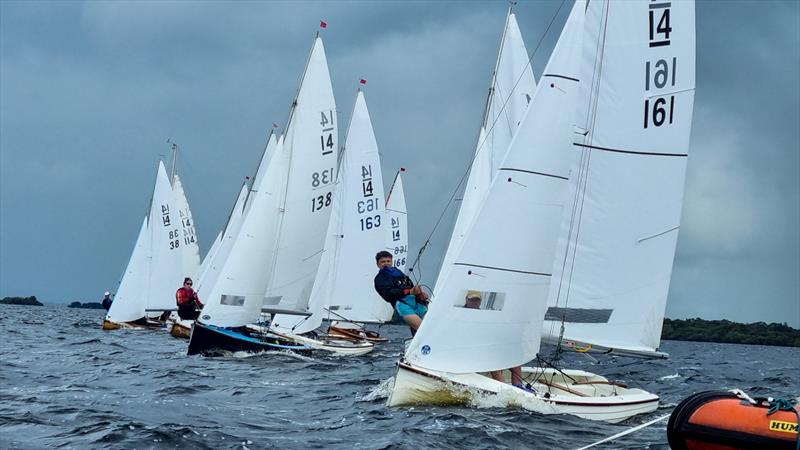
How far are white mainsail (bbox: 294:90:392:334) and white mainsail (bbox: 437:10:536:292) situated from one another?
23.4 feet

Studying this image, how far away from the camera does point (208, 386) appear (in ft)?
47.7

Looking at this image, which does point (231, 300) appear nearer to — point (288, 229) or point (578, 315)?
point (288, 229)

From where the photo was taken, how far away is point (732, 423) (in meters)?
8.05

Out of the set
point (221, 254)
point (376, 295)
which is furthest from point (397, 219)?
point (221, 254)

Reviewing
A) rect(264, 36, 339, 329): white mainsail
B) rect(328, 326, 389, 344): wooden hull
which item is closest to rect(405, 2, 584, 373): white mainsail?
rect(264, 36, 339, 329): white mainsail

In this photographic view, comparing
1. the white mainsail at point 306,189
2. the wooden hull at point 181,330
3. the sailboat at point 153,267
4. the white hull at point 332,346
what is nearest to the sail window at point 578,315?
the white hull at point 332,346

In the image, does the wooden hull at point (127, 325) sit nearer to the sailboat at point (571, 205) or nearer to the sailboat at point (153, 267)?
the sailboat at point (153, 267)

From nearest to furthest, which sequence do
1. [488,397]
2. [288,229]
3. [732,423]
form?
[732,423], [488,397], [288,229]

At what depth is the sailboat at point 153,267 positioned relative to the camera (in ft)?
117

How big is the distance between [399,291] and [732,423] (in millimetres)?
6181

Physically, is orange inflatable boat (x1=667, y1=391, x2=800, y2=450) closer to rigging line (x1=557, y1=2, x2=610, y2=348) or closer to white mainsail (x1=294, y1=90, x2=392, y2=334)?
rigging line (x1=557, y1=2, x2=610, y2=348)

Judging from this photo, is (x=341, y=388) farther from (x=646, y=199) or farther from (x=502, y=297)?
(x=646, y=199)

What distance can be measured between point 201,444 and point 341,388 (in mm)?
6026

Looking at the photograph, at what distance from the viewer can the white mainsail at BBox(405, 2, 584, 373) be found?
11953 mm
